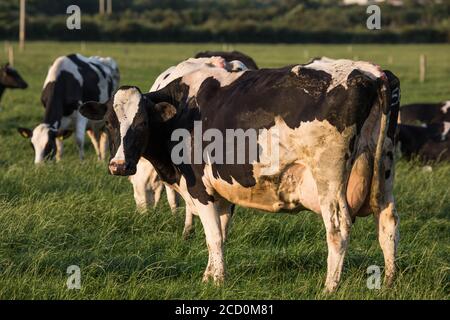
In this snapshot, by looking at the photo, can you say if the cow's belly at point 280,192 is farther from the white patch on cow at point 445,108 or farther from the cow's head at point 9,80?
the cow's head at point 9,80

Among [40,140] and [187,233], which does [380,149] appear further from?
[40,140]

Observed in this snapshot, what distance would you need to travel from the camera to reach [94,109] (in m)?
8.33

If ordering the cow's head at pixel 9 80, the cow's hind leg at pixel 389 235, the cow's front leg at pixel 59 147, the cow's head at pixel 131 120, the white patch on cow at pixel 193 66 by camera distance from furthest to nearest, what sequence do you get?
the cow's head at pixel 9 80
the cow's front leg at pixel 59 147
the white patch on cow at pixel 193 66
the cow's head at pixel 131 120
the cow's hind leg at pixel 389 235

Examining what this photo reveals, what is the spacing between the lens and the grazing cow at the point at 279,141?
7.08 m

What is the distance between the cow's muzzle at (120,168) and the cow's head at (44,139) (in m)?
7.03

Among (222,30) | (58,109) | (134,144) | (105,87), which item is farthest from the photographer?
(222,30)

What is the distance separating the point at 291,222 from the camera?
9445 millimetres

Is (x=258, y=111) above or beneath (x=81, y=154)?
above

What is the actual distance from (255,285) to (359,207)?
44.0 inches

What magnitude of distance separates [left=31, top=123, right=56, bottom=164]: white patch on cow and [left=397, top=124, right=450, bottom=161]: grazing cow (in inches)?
249

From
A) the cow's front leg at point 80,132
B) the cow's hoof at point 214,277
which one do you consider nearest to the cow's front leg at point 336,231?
the cow's hoof at point 214,277

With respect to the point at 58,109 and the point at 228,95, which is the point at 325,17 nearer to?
the point at 58,109
